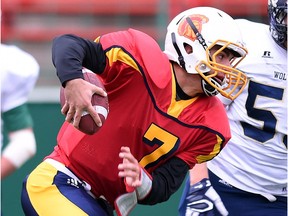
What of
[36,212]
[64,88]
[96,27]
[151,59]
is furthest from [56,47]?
[96,27]

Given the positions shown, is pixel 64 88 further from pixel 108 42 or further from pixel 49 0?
pixel 49 0

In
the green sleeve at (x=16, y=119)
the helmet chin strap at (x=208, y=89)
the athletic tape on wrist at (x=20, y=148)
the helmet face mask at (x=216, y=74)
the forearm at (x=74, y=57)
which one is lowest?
the athletic tape on wrist at (x=20, y=148)

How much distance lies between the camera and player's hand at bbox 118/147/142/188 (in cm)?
320

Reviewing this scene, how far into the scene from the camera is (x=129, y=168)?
10.5 ft

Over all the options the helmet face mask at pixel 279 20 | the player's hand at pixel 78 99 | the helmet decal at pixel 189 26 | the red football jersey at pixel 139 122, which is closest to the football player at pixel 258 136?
the helmet face mask at pixel 279 20

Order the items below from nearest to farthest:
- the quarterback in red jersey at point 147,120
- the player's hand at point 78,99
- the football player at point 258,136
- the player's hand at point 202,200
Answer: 1. the player's hand at point 78,99
2. the quarterback in red jersey at point 147,120
3. the player's hand at point 202,200
4. the football player at point 258,136

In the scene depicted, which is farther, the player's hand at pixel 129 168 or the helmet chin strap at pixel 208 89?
the helmet chin strap at pixel 208 89

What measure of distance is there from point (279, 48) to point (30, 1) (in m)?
2.53

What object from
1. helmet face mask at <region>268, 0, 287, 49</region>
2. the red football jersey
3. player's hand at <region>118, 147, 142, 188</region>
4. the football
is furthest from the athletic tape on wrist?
helmet face mask at <region>268, 0, 287, 49</region>

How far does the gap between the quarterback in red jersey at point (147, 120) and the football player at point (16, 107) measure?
4.3 inches

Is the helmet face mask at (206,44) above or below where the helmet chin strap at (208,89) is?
above

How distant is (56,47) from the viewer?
130 inches

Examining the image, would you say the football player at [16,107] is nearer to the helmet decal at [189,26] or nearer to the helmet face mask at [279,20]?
the helmet decal at [189,26]

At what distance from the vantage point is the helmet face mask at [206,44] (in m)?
3.50
